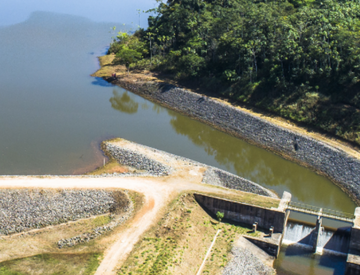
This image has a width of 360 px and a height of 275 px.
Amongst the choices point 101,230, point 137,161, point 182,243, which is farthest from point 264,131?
point 101,230

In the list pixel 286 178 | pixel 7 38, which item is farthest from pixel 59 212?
pixel 7 38

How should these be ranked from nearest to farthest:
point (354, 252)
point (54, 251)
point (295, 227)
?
point (54, 251) → point (354, 252) → point (295, 227)

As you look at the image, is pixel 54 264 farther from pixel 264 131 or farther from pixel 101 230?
pixel 264 131

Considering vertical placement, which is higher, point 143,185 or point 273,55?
point 273,55

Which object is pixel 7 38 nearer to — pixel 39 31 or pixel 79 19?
pixel 39 31

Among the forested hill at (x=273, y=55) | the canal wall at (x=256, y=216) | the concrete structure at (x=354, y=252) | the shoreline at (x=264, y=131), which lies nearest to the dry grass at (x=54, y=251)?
the canal wall at (x=256, y=216)

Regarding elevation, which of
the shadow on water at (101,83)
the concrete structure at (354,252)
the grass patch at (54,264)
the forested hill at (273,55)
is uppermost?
the forested hill at (273,55)

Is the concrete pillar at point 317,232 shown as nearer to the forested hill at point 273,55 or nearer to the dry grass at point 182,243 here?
the dry grass at point 182,243
